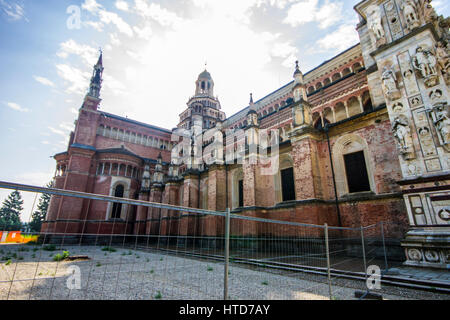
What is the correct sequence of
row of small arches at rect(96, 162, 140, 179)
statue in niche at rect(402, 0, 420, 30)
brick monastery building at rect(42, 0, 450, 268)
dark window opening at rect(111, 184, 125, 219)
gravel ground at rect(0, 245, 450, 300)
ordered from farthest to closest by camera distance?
row of small arches at rect(96, 162, 140, 179)
dark window opening at rect(111, 184, 125, 219)
statue in niche at rect(402, 0, 420, 30)
brick monastery building at rect(42, 0, 450, 268)
gravel ground at rect(0, 245, 450, 300)

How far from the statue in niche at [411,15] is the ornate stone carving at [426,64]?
132 centimetres

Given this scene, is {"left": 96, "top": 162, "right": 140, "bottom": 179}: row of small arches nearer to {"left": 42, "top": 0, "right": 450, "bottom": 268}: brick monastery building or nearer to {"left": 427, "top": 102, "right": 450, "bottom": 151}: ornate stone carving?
{"left": 42, "top": 0, "right": 450, "bottom": 268}: brick monastery building

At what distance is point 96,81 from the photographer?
35.3m

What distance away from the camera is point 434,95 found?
27.0 ft

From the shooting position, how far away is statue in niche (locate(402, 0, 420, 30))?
9430 mm

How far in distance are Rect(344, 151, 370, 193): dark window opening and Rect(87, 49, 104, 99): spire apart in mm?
36374

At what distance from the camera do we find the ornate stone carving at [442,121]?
24.9ft

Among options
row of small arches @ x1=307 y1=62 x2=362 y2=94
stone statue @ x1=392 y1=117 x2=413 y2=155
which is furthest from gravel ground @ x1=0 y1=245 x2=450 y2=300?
row of small arches @ x1=307 y1=62 x2=362 y2=94

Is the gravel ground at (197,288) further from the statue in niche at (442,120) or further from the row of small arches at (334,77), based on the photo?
the row of small arches at (334,77)

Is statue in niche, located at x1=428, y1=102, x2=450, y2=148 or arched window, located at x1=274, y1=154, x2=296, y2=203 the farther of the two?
arched window, located at x1=274, y1=154, x2=296, y2=203

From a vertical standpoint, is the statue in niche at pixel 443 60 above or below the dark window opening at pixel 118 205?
above

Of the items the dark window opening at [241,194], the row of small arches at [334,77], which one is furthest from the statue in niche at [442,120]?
the dark window opening at [241,194]

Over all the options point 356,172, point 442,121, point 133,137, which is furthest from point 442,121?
point 133,137

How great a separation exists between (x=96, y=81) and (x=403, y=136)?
40254 millimetres
